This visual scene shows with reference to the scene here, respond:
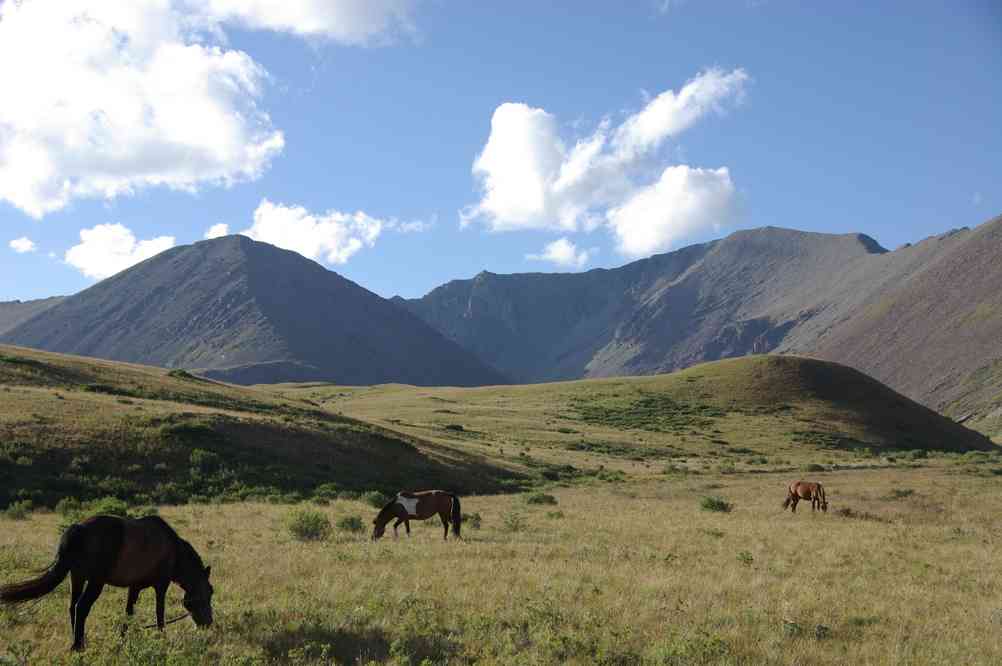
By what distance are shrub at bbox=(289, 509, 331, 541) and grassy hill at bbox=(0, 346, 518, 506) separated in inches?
478

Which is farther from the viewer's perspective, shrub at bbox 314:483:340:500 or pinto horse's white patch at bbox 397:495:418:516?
shrub at bbox 314:483:340:500

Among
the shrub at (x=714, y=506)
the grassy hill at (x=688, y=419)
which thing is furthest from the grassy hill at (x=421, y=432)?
the shrub at (x=714, y=506)

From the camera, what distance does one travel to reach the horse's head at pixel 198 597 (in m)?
10.5

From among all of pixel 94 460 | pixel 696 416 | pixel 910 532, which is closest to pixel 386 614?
pixel 910 532

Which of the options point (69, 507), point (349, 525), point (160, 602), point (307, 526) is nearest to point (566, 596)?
point (160, 602)

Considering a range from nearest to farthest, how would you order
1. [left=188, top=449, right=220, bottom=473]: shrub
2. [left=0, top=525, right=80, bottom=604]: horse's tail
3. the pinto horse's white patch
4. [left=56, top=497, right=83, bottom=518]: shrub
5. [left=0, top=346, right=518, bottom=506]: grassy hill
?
[left=0, top=525, right=80, bottom=604]: horse's tail
the pinto horse's white patch
[left=56, top=497, right=83, bottom=518]: shrub
[left=0, top=346, right=518, bottom=506]: grassy hill
[left=188, top=449, right=220, bottom=473]: shrub

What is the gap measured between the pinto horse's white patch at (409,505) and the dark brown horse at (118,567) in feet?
37.2

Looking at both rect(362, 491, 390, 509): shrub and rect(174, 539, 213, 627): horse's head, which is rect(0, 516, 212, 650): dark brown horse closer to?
rect(174, 539, 213, 627): horse's head

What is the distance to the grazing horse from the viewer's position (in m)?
31.9

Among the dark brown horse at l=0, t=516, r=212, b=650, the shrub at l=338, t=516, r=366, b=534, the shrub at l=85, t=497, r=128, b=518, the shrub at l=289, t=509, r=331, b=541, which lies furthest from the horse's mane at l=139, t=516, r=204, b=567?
the shrub at l=338, t=516, r=366, b=534

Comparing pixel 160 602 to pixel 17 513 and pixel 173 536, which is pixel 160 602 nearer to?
pixel 173 536

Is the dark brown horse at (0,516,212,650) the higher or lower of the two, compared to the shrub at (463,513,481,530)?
higher

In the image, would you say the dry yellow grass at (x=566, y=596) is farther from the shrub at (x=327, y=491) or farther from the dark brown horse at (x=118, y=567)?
the shrub at (x=327, y=491)

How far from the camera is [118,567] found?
9.64 metres
